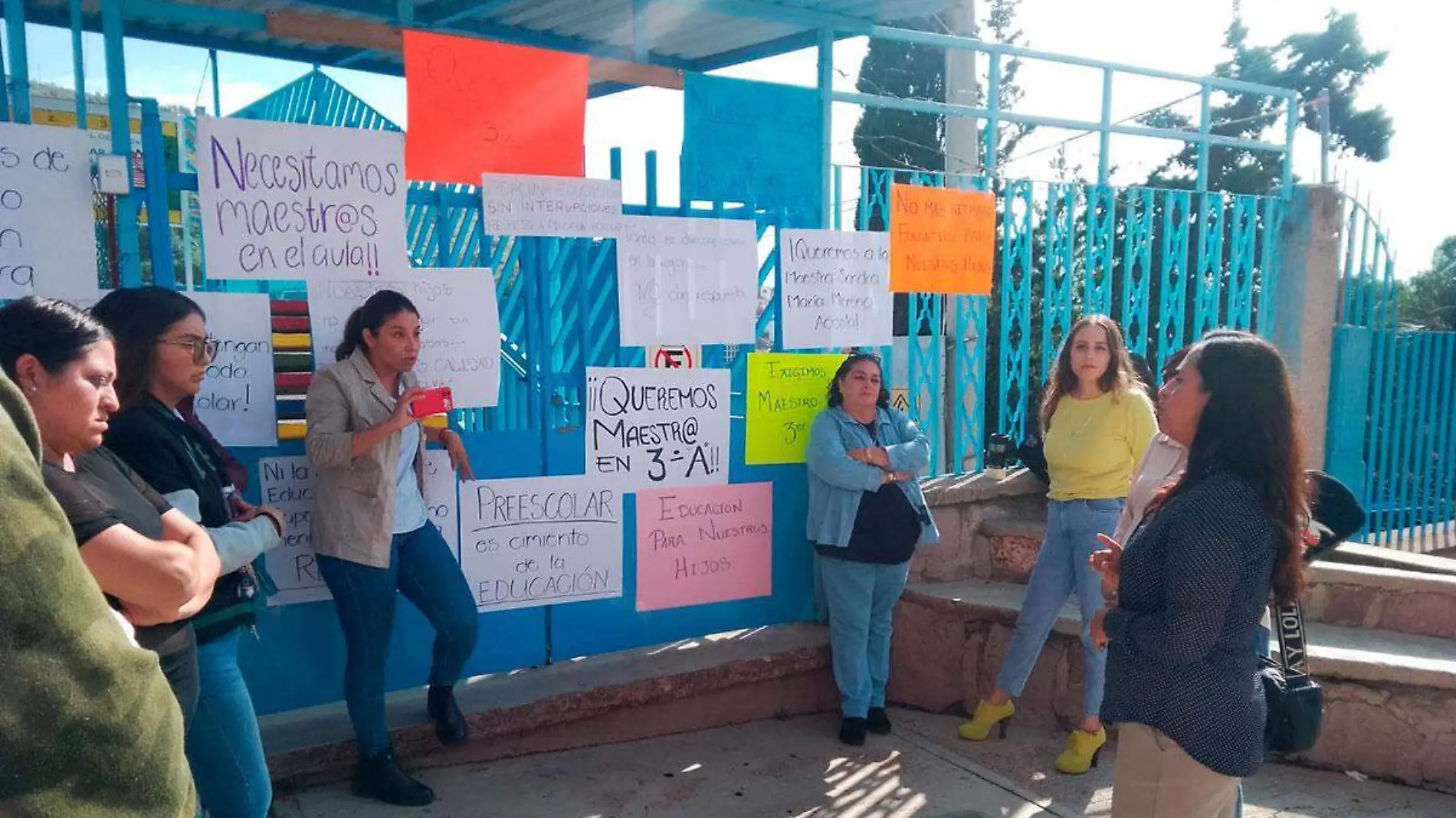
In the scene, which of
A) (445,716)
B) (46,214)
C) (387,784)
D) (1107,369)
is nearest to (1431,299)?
(1107,369)

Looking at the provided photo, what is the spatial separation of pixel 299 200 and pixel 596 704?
2.24m

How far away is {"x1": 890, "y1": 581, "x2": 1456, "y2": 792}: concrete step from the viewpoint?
4039mm

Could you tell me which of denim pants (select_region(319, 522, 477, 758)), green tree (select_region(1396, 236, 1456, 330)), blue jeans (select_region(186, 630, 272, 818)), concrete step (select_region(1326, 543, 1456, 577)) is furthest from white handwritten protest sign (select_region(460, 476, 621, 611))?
green tree (select_region(1396, 236, 1456, 330))

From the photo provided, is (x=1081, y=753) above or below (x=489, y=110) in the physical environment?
below

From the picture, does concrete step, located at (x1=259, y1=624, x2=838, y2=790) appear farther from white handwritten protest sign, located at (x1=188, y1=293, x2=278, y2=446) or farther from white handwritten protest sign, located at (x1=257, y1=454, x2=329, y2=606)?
white handwritten protest sign, located at (x1=188, y1=293, x2=278, y2=446)

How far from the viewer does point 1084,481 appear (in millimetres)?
4039

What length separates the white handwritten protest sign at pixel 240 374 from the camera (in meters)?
3.38

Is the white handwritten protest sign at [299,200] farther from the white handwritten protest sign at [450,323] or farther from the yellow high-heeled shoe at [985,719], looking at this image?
the yellow high-heeled shoe at [985,719]

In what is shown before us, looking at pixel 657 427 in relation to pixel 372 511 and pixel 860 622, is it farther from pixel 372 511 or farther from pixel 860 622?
pixel 372 511

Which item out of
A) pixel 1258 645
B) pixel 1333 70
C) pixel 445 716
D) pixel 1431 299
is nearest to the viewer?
pixel 1258 645

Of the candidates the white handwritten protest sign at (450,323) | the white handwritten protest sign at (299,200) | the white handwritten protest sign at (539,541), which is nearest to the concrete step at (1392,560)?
the white handwritten protest sign at (539,541)

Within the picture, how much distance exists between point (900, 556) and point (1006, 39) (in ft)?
60.7

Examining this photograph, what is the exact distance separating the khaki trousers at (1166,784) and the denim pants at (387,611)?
2.25 metres

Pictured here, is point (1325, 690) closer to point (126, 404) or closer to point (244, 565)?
point (244, 565)
